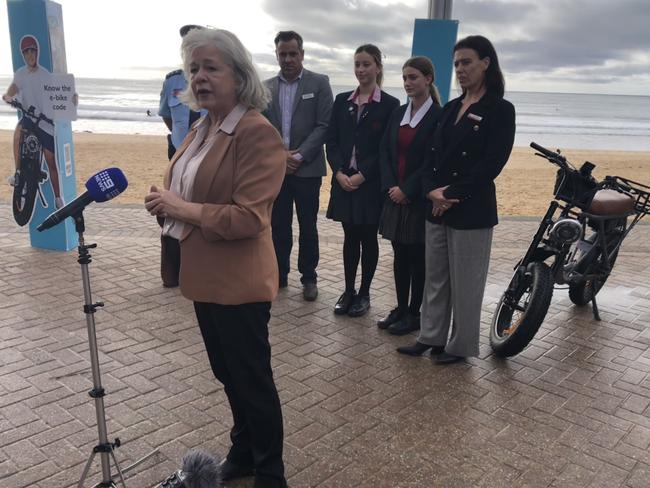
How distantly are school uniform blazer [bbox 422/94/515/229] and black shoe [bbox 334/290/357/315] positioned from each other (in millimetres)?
1407

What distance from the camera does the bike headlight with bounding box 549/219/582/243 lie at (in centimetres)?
427

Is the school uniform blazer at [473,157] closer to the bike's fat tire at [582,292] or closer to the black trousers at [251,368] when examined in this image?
the black trousers at [251,368]

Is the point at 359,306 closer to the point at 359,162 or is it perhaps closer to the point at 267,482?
the point at 359,162

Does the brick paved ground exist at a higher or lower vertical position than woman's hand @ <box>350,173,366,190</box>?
lower

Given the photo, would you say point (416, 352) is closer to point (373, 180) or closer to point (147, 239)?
point (373, 180)

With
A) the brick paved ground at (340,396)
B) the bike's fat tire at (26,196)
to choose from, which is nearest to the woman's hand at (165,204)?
the brick paved ground at (340,396)

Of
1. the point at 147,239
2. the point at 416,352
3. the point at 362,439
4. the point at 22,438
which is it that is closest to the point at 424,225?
the point at 416,352

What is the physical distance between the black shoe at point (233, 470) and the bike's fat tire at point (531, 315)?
2.12 metres

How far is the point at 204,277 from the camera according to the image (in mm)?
2346

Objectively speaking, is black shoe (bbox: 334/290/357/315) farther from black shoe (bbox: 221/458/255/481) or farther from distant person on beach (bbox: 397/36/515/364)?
black shoe (bbox: 221/458/255/481)

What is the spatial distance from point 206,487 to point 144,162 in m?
14.4

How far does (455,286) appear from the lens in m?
3.97

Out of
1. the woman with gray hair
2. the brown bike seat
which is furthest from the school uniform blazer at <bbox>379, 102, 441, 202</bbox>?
the woman with gray hair

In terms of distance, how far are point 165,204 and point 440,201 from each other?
2063 millimetres
